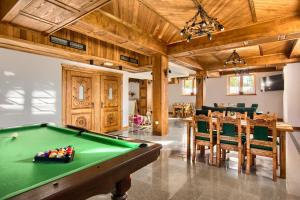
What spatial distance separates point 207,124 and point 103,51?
3.56m

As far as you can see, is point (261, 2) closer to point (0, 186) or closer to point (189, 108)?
point (0, 186)

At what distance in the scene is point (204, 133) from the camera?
337 centimetres

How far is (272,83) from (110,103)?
8.09 metres

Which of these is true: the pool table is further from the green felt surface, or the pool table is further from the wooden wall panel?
the wooden wall panel

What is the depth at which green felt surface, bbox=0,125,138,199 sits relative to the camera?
1000 millimetres

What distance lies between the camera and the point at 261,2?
309 cm

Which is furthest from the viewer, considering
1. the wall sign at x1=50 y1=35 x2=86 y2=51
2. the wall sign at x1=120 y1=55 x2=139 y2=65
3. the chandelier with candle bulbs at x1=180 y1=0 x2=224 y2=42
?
the wall sign at x1=120 y1=55 x2=139 y2=65

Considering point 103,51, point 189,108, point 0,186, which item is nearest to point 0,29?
point 103,51

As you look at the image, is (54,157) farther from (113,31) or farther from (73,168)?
(113,31)

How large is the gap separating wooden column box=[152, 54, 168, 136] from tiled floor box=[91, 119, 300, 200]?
7.00ft

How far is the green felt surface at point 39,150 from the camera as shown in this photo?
1000 millimetres

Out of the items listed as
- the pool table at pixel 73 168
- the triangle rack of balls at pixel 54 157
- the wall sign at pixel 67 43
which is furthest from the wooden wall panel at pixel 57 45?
the triangle rack of balls at pixel 54 157

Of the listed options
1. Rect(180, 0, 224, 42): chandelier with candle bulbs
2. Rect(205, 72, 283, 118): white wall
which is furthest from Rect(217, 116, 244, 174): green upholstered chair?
Rect(205, 72, 283, 118): white wall

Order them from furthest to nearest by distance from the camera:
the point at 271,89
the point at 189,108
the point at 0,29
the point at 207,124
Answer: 1. the point at 189,108
2. the point at 271,89
3. the point at 207,124
4. the point at 0,29
